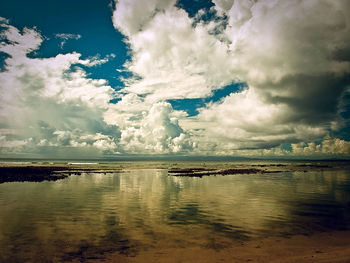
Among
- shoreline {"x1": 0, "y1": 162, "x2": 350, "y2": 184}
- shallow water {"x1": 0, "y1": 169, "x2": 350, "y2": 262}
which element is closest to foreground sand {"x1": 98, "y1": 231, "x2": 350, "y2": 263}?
shallow water {"x1": 0, "y1": 169, "x2": 350, "y2": 262}

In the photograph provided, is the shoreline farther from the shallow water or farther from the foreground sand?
the foreground sand

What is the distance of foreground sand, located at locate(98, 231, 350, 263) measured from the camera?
1215 centimetres

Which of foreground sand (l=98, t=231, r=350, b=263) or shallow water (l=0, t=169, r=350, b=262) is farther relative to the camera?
shallow water (l=0, t=169, r=350, b=262)

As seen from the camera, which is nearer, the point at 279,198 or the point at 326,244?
the point at 326,244

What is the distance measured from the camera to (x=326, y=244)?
47.6 feet

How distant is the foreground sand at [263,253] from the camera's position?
478 inches

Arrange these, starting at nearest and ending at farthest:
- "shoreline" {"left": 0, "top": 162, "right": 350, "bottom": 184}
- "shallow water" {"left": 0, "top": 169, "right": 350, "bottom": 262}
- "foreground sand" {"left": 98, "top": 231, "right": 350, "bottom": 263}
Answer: "foreground sand" {"left": 98, "top": 231, "right": 350, "bottom": 263} → "shallow water" {"left": 0, "top": 169, "right": 350, "bottom": 262} → "shoreline" {"left": 0, "top": 162, "right": 350, "bottom": 184}

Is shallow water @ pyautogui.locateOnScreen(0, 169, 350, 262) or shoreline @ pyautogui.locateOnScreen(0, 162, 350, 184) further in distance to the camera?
shoreline @ pyautogui.locateOnScreen(0, 162, 350, 184)

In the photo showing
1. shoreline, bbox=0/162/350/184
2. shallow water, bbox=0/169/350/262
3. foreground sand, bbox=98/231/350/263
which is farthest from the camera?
shoreline, bbox=0/162/350/184

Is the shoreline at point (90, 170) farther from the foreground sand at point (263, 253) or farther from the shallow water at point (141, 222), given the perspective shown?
the foreground sand at point (263, 253)

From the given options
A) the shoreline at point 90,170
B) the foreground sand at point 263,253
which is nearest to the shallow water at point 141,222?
the foreground sand at point 263,253

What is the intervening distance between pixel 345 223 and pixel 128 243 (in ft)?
60.3

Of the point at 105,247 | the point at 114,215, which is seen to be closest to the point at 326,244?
the point at 105,247

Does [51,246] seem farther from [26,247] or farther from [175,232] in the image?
[175,232]
